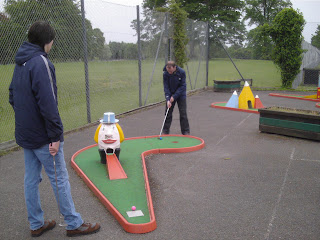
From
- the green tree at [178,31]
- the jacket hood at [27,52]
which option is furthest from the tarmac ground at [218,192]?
the green tree at [178,31]

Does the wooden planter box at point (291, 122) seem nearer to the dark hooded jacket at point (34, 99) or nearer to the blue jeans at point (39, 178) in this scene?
the blue jeans at point (39, 178)

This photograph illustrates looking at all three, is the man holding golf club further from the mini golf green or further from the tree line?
the tree line

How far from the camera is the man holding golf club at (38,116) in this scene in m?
2.85

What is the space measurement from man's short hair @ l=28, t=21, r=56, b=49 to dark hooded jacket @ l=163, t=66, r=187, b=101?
427 centimetres

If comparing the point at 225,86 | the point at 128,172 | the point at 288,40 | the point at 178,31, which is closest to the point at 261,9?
the point at 288,40

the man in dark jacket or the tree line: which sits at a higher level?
the tree line

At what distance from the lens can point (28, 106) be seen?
2.92 metres

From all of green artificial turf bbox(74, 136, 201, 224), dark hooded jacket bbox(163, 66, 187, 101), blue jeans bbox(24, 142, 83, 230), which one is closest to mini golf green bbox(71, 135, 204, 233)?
green artificial turf bbox(74, 136, 201, 224)

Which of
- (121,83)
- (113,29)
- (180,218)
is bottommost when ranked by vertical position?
(180,218)

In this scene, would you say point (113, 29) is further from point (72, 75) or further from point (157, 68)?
point (157, 68)

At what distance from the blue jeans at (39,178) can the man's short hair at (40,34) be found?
38.2 inches

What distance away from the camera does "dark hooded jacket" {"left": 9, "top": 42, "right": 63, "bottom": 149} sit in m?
2.83

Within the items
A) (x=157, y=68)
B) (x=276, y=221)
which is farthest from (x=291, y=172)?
(x=157, y=68)

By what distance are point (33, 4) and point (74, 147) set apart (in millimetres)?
3005
